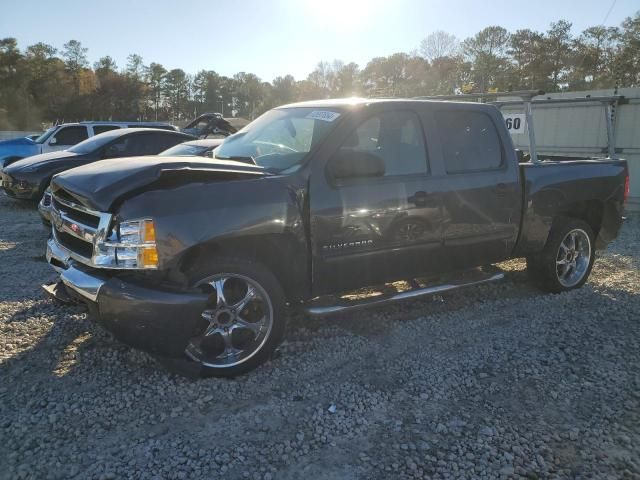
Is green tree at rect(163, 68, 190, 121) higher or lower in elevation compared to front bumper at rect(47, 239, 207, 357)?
higher

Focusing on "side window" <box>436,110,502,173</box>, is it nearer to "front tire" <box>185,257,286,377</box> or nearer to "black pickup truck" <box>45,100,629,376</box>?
"black pickup truck" <box>45,100,629,376</box>

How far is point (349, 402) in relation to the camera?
3225 millimetres

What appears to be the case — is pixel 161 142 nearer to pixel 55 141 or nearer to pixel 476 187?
pixel 55 141

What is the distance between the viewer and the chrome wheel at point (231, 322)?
3.41 m

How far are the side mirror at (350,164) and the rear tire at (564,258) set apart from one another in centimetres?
246

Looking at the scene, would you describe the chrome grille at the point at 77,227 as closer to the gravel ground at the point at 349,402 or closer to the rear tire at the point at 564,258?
the gravel ground at the point at 349,402

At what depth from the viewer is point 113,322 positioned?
10.2 feet

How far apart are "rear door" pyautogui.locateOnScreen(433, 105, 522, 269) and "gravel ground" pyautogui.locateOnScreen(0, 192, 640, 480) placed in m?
0.66

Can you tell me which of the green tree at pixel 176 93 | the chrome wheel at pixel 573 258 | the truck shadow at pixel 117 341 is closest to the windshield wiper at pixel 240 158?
the truck shadow at pixel 117 341

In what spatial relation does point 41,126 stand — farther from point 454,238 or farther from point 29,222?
point 454,238

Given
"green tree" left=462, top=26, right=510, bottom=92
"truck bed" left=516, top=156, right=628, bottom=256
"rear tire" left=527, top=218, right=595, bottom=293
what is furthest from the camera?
"green tree" left=462, top=26, right=510, bottom=92

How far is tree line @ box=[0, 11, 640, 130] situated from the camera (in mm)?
A: 56438

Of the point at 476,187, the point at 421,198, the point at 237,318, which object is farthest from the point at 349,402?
the point at 476,187

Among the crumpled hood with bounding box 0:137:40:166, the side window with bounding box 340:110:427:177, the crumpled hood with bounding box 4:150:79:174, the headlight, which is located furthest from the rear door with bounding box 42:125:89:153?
the headlight
